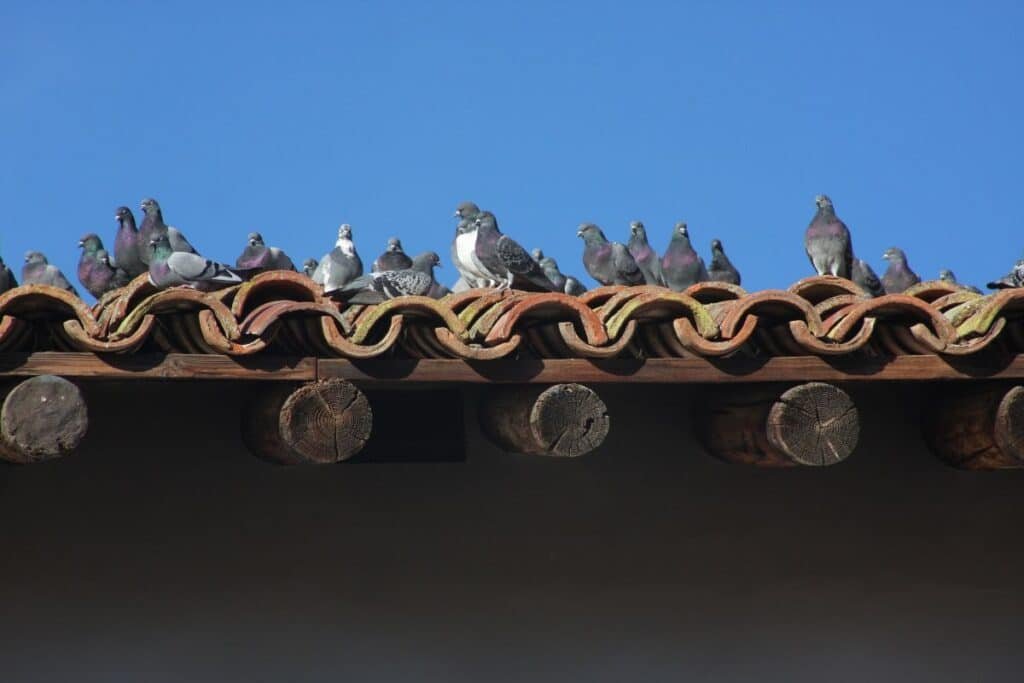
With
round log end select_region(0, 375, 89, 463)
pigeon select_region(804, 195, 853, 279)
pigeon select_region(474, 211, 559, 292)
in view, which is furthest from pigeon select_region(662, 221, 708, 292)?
round log end select_region(0, 375, 89, 463)

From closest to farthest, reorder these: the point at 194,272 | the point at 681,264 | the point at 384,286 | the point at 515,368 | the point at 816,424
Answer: the point at 515,368
the point at 816,424
the point at 194,272
the point at 384,286
the point at 681,264

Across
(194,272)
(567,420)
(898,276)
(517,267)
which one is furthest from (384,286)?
(898,276)

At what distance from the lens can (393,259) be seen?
21.6 ft

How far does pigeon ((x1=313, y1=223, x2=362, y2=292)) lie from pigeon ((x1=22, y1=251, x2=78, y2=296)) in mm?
1033

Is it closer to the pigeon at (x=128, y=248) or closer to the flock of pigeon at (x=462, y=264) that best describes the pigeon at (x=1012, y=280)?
the flock of pigeon at (x=462, y=264)

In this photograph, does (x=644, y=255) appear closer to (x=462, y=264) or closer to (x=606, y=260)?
(x=606, y=260)

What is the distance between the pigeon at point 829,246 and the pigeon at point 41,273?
293 centimetres

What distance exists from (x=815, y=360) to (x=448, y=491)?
1239mm

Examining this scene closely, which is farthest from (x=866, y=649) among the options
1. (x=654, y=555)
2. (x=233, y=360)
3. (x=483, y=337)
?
(x=233, y=360)

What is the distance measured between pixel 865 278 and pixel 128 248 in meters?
2.96

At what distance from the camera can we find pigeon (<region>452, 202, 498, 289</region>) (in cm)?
539

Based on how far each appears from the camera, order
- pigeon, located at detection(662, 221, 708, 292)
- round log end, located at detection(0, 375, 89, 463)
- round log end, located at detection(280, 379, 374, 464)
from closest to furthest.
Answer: round log end, located at detection(0, 375, 89, 463), round log end, located at detection(280, 379, 374, 464), pigeon, located at detection(662, 221, 708, 292)

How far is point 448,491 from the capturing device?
4492mm

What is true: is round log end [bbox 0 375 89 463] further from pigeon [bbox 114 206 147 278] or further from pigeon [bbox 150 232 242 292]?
pigeon [bbox 114 206 147 278]
